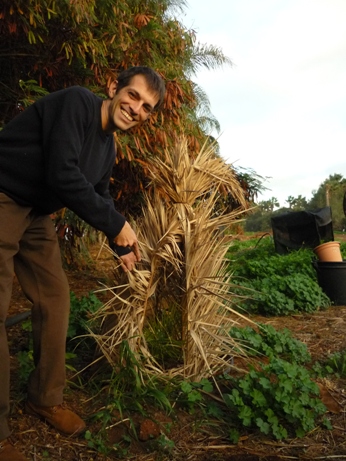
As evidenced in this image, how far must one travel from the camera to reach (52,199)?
2473 mm

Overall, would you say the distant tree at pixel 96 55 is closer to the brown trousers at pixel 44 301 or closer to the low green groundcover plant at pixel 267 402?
the brown trousers at pixel 44 301

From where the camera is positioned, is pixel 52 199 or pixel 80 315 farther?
pixel 80 315

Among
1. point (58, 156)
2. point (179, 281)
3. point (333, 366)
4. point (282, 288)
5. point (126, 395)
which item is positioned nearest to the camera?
point (58, 156)

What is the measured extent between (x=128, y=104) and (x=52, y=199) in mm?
560

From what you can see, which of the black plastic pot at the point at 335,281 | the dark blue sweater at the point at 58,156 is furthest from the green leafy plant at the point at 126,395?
the black plastic pot at the point at 335,281

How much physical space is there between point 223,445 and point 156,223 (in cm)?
119

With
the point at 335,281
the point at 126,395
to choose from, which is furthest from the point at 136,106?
the point at 335,281

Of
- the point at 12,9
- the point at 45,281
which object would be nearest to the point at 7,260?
the point at 45,281

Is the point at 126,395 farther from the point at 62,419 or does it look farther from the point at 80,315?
the point at 80,315

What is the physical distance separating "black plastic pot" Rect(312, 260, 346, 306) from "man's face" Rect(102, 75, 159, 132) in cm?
406

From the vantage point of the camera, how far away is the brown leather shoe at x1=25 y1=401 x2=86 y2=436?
100 inches

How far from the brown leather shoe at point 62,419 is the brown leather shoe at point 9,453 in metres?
0.29

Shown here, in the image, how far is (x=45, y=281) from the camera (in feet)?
8.41

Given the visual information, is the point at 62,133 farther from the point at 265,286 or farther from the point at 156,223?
the point at 265,286
